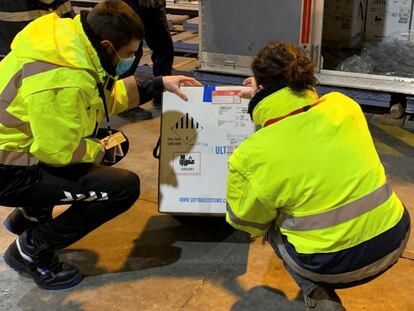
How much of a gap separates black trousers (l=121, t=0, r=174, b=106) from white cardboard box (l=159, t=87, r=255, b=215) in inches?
66.7

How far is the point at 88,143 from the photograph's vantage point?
2.44m

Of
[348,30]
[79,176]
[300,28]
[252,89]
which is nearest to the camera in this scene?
[79,176]

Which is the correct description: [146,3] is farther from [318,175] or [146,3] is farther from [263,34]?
[318,175]

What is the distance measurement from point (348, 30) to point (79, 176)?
12.5ft

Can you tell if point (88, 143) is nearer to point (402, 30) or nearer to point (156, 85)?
point (156, 85)

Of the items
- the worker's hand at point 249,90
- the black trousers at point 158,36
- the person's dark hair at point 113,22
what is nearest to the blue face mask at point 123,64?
the person's dark hair at point 113,22

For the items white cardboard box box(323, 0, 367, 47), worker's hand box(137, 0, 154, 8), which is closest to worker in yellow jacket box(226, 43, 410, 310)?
worker's hand box(137, 0, 154, 8)

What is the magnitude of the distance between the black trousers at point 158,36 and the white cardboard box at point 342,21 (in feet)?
5.41

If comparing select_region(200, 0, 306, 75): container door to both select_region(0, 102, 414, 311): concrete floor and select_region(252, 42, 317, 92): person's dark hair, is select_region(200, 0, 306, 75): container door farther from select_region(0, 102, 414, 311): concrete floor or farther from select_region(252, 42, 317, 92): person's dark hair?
select_region(252, 42, 317, 92): person's dark hair

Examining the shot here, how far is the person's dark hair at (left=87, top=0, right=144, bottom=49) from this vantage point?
2.32m

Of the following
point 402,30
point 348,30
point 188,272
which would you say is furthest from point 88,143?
→ point 402,30

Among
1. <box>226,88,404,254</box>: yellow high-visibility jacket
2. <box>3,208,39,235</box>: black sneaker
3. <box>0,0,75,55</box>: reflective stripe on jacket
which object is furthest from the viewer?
<box>0,0,75,55</box>: reflective stripe on jacket

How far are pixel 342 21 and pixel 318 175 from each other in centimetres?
401

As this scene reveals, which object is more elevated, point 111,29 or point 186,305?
point 111,29
